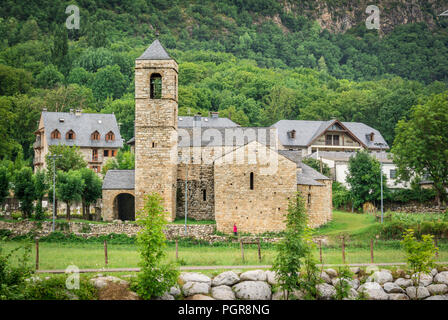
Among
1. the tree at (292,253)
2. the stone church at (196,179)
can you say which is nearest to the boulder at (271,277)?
the tree at (292,253)

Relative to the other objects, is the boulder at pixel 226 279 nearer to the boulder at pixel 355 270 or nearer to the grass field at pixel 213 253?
the grass field at pixel 213 253

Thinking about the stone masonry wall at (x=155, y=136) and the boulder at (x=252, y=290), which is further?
the stone masonry wall at (x=155, y=136)

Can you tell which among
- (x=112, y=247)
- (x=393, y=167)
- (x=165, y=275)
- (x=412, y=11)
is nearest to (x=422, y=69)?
(x=412, y=11)

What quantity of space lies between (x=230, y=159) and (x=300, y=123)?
40208mm

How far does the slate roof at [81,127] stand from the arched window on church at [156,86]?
26.6m

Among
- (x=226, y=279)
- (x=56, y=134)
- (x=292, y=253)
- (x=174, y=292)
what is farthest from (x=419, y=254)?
(x=56, y=134)

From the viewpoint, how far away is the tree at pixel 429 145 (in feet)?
184

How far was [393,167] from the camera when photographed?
6675cm

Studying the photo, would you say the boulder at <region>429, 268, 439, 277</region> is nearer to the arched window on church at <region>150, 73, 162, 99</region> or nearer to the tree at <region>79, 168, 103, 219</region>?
the arched window on church at <region>150, 73, 162, 99</region>

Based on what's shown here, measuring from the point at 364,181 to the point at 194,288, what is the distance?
37.0 metres

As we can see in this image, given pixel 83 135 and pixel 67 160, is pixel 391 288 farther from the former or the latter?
pixel 83 135

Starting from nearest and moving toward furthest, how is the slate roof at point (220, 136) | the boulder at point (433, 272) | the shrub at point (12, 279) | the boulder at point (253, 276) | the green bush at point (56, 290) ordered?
the shrub at point (12, 279) → the green bush at point (56, 290) → the boulder at point (253, 276) → the boulder at point (433, 272) → the slate roof at point (220, 136)

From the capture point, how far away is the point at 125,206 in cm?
5206

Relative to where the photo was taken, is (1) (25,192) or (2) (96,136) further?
(2) (96,136)
